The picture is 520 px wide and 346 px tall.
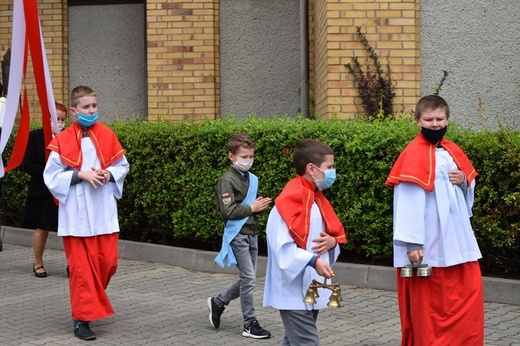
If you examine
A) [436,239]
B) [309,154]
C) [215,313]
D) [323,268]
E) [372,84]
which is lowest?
[215,313]

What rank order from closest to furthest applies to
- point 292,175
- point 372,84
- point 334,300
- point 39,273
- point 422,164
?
point 334,300 → point 422,164 → point 292,175 → point 39,273 → point 372,84

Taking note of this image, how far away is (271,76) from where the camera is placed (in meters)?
14.5

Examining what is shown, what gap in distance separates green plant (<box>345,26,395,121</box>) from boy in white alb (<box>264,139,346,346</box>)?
→ 5.62m

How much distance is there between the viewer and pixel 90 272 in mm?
7766

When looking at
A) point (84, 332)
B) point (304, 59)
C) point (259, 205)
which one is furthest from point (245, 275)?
point (304, 59)

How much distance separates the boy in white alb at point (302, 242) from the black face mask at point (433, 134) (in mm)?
704

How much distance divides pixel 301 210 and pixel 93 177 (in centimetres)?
247

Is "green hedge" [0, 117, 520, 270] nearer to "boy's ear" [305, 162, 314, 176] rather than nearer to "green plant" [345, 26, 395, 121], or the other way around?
"green plant" [345, 26, 395, 121]

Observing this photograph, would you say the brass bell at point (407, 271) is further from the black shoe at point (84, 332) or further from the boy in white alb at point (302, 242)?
the black shoe at point (84, 332)

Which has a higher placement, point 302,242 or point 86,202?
point 86,202

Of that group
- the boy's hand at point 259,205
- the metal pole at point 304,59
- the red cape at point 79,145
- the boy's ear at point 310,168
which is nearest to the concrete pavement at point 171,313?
the boy's hand at point 259,205

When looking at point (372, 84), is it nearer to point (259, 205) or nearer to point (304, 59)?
A: point (304, 59)

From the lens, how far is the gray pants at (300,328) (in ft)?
18.7

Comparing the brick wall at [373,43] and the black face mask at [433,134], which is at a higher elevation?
the brick wall at [373,43]
